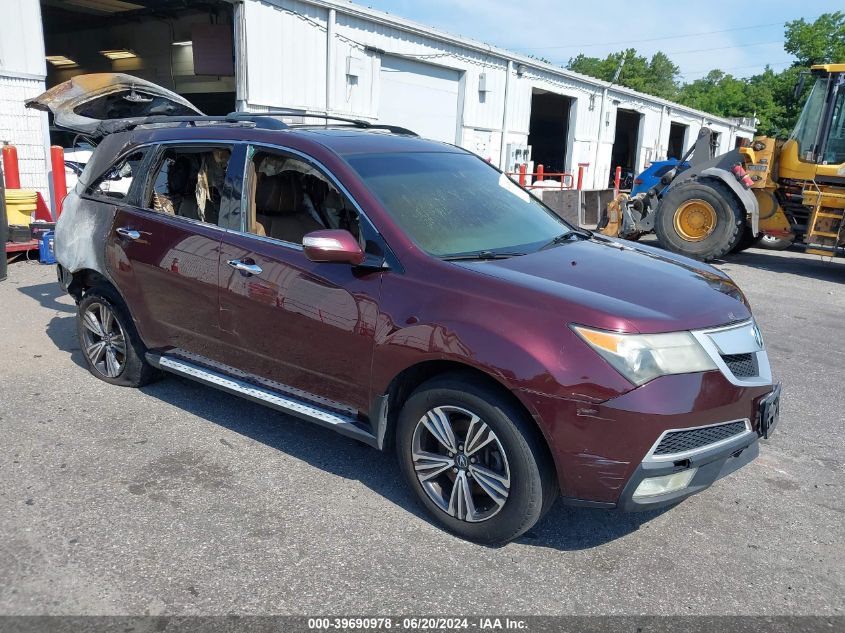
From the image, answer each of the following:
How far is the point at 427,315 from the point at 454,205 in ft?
3.17

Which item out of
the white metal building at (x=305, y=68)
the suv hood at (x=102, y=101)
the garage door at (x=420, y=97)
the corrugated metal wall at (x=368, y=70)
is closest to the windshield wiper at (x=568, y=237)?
the suv hood at (x=102, y=101)

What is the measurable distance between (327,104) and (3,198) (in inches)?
313

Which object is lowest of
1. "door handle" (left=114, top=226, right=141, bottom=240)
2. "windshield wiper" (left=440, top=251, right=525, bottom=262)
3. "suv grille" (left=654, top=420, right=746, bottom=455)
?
"suv grille" (left=654, top=420, right=746, bottom=455)

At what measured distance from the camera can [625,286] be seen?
10.4ft

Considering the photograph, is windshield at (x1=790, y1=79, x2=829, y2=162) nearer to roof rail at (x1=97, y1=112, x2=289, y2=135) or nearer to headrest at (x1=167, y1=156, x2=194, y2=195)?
roof rail at (x1=97, y1=112, x2=289, y2=135)

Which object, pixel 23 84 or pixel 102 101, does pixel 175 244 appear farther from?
pixel 23 84

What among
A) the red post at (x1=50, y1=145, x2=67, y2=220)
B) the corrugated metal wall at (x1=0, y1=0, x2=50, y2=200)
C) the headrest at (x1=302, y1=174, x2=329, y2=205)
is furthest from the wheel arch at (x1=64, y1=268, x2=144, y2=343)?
the corrugated metal wall at (x1=0, y1=0, x2=50, y2=200)

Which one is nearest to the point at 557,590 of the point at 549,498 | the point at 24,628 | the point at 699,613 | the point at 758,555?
the point at 549,498

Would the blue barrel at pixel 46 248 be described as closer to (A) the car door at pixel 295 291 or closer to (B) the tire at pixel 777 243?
(A) the car door at pixel 295 291

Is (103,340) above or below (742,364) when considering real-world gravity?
below

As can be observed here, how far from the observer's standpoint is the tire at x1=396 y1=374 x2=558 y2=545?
2.91 meters

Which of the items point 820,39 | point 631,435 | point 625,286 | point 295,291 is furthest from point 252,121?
point 820,39

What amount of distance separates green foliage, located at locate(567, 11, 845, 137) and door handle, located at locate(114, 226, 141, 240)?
35.7 feet

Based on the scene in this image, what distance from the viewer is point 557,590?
2.85 m
